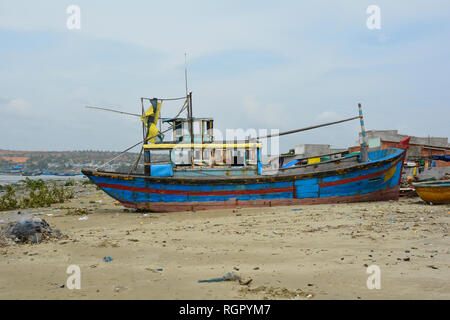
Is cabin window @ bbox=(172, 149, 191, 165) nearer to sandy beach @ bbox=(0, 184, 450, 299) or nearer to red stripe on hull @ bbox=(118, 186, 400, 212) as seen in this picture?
red stripe on hull @ bbox=(118, 186, 400, 212)

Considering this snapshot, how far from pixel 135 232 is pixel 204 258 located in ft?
9.68

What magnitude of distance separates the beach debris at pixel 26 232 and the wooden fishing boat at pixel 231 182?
4.59 meters

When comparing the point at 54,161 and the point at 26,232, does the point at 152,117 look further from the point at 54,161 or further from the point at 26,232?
the point at 54,161

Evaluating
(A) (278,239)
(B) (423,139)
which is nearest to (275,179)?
(A) (278,239)

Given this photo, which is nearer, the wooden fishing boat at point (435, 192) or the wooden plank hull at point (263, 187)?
the wooden fishing boat at point (435, 192)

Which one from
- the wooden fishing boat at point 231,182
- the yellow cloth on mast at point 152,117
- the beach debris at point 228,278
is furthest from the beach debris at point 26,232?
the yellow cloth on mast at point 152,117

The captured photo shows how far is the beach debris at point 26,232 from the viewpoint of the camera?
6121 mm

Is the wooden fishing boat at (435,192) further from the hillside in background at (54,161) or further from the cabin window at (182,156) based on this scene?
the hillside in background at (54,161)

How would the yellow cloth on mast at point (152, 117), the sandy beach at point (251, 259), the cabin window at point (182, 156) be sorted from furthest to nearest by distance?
the yellow cloth on mast at point (152, 117)
the cabin window at point (182, 156)
the sandy beach at point (251, 259)

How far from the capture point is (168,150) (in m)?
11.5

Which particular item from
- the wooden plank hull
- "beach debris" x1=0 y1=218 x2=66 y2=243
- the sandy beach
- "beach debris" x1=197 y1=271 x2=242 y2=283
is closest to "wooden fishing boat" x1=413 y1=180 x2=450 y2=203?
the wooden plank hull

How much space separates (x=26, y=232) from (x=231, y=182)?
239 inches

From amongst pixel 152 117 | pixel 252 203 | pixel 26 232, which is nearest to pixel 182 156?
pixel 152 117
